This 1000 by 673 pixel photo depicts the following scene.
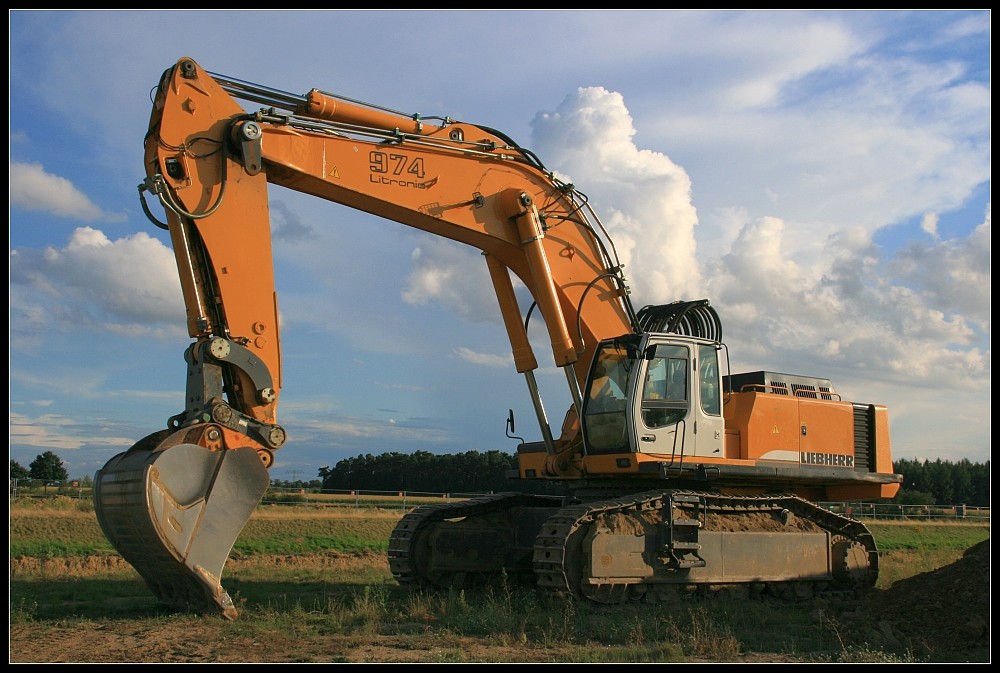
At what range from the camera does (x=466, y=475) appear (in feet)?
193

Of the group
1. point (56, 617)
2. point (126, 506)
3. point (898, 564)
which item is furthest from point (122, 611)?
point (898, 564)

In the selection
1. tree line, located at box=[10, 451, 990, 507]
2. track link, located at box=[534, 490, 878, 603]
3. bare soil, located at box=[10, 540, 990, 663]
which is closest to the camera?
bare soil, located at box=[10, 540, 990, 663]

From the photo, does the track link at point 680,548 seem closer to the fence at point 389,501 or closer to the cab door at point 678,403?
the cab door at point 678,403

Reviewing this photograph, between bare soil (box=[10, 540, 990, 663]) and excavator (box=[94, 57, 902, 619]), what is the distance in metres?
0.72

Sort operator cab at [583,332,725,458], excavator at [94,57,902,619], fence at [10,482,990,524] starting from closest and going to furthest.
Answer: excavator at [94,57,902,619]
operator cab at [583,332,725,458]
fence at [10,482,990,524]

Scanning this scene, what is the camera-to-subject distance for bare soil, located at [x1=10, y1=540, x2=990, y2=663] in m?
8.52

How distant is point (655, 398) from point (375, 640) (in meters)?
4.77

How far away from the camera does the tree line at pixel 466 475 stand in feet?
182

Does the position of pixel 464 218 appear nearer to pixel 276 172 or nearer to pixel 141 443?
pixel 276 172

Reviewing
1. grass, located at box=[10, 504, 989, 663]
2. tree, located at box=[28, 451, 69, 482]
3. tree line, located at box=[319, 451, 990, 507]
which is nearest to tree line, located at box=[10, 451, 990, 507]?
tree line, located at box=[319, 451, 990, 507]

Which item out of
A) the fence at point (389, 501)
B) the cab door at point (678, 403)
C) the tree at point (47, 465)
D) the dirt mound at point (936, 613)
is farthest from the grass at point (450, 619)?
the tree at point (47, 465)

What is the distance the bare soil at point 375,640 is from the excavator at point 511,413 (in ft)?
2.38

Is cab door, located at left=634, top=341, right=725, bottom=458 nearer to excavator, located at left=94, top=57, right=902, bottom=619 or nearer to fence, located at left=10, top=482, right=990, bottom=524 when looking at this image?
excavator, located at left=94, top=57, right=902, bottom=619

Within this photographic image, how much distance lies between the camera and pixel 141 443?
10.0 metres
